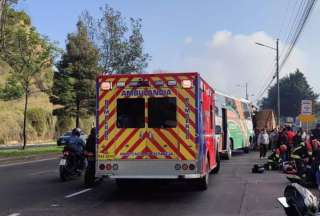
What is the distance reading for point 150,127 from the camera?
1246 centimetres

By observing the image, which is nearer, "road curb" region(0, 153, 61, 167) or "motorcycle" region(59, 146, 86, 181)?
Answer: "motorcycle" region(59, 146, 86, 181)

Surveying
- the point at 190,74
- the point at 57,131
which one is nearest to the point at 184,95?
the point at 190,74

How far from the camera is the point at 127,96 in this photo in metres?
12.5

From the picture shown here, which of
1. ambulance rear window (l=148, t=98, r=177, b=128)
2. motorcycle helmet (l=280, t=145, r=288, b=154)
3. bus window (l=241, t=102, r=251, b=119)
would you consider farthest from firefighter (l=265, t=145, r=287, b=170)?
bus window (l=241, t=102, r=251, b=119)

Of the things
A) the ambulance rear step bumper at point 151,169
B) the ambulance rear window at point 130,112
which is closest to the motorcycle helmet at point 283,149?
the ambulance rear step bumper at point 151,169

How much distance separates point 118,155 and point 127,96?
1364mm

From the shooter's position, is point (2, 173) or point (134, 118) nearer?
point (134, 118)

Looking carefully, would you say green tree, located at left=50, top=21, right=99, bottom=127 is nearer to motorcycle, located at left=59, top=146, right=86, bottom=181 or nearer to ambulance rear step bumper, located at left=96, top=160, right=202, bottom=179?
motorcycle, located at left=59, top=146, right=86, bottom=181

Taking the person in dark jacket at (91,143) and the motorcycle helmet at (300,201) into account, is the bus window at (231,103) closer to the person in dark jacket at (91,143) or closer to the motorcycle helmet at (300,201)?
the person in dark jacket at (91,143)

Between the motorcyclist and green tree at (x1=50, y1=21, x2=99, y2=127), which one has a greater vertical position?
green tree at (x1=50, y1=21, x2=99, y2=127)

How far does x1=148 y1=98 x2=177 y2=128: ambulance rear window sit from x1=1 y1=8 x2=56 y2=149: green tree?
23.1 metres

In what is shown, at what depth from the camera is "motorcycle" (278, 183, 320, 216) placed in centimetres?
523

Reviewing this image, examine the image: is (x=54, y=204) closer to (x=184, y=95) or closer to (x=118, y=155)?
(x=118, y=155)

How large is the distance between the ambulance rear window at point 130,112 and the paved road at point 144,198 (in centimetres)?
174
